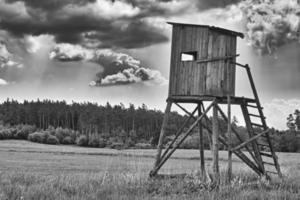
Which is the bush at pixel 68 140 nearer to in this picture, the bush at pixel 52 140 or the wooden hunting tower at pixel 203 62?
the bush at pixel 52 140

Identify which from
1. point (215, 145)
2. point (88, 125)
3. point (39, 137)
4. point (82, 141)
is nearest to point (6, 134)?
point (39, 137)

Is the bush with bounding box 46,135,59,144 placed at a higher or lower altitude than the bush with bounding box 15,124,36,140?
lower

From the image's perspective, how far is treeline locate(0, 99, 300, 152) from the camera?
3684 inches

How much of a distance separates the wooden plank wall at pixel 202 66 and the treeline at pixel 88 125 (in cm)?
6210

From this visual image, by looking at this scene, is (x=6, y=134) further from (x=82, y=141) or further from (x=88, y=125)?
(x=88, y=125)

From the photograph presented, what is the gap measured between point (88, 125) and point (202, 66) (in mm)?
101155

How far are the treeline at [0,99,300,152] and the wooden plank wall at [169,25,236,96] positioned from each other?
204 ft

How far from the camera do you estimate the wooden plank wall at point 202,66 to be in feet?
56.9

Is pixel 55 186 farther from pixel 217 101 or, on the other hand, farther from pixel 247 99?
pixel 247 99

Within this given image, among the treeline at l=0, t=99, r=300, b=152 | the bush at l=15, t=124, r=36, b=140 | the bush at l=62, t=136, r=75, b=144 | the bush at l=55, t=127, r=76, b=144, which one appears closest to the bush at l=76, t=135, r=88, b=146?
the treeline at l=0, t=99, r=300, b=152

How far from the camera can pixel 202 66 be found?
1755 centimetres

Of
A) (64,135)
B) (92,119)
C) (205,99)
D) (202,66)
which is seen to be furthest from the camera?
(92,119)

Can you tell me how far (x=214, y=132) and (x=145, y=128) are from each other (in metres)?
99.1

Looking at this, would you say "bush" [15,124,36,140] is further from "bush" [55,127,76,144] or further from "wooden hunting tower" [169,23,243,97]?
"wooden hunting tower" [169,23,243,97]
